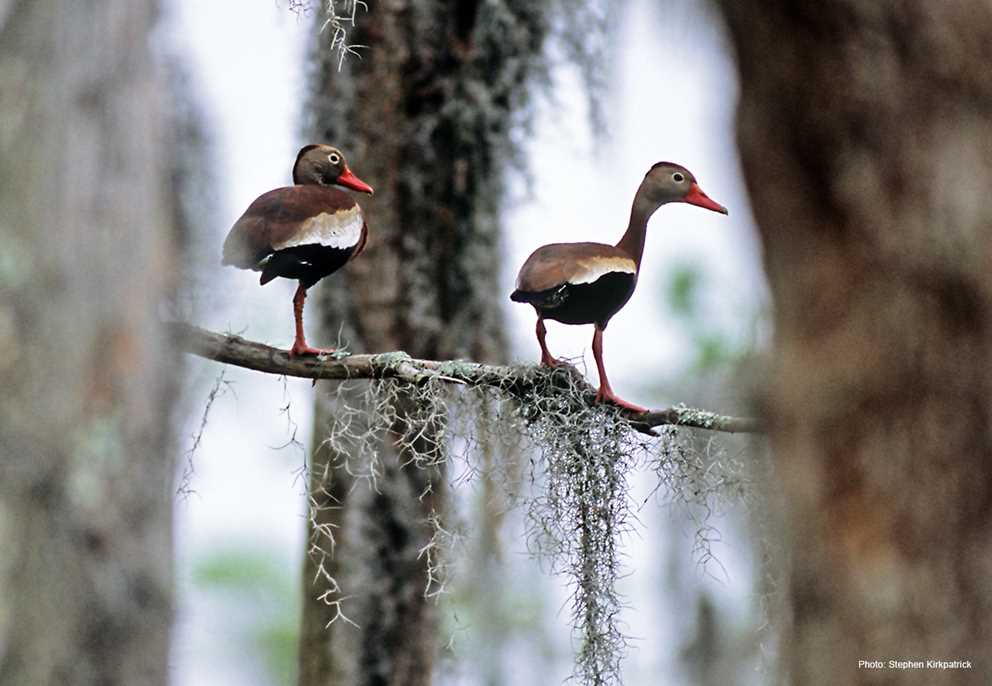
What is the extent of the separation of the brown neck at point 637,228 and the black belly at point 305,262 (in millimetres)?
615

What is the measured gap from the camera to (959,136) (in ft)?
5.42

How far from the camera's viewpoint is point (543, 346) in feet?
9.35

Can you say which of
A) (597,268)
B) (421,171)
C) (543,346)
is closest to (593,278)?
(597,268)

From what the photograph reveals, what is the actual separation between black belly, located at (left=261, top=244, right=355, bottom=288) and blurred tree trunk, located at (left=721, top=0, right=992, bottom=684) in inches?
49.7

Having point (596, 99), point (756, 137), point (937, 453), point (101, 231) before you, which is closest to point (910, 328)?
point (937, 453)

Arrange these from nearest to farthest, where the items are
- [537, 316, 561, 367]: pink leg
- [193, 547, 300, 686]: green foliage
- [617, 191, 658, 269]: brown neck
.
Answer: [537, 316, 561, 367]: pink leg
[617, 191, 658, 269]: brown neck
[193, 547, 300, 686]: green foliage

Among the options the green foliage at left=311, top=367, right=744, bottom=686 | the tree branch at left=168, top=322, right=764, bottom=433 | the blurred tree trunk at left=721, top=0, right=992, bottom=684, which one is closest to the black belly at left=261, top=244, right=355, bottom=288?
the tree branch at left=168, top=322, right=764, bottom=433

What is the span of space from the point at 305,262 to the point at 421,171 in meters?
1.53

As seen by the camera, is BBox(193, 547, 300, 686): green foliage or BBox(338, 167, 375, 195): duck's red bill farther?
BBox(193, 547, 300, 686): green foliage

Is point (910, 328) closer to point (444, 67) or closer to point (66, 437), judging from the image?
point (66, 437)

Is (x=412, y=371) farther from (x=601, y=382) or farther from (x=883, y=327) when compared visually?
(x=883, y=327)

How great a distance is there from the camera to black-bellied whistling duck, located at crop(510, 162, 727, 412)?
278cm

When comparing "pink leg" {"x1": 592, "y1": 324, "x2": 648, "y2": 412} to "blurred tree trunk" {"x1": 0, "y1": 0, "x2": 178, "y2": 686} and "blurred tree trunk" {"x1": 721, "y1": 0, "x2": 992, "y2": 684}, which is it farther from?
"blurred tree trunk" {"x1": 0, "y1": 0, "x2": 178, "y2": 686}

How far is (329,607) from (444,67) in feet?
5.54
